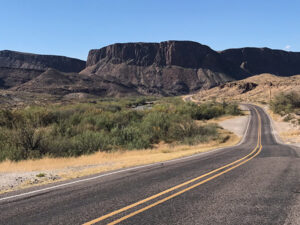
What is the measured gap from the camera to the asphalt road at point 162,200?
16.3 ft

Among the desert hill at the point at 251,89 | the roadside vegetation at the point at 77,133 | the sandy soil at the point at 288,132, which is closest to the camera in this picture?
the roadside vegetation at the point at 77,133

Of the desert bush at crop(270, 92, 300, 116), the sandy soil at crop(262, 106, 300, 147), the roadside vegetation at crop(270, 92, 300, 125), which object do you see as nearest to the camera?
the sandy soil at crop(262, 106, 300, 147)

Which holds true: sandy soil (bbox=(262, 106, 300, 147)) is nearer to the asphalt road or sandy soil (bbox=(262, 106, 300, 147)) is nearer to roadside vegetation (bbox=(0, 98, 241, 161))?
roadside vegetation (bbox=(0, 98, 241, 161))

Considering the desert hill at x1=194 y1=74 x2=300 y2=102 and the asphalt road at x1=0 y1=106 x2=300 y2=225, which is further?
the desert hill at x1=194 y1=74 x2=300 y2=102

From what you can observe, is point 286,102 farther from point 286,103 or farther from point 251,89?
point 251,89

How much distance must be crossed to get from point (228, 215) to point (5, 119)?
2691 cm

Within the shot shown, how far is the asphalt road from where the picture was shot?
196 inches

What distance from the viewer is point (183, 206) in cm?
564

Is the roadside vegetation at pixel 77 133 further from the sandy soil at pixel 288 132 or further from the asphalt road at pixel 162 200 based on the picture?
the sandy soil at pixel 288 132

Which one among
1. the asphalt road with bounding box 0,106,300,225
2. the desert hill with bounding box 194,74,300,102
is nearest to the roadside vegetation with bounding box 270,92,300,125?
the desert hill with bounding box 194,74,300,102

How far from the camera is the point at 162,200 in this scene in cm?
605

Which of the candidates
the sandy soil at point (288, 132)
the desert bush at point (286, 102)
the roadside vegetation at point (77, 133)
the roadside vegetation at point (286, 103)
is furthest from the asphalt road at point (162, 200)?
the desert bush at point (286, 102)

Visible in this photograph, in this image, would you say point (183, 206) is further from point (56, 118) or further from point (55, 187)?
point (56, 118)

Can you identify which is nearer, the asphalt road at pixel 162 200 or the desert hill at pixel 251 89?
the asphalt road at pixel 162 200
